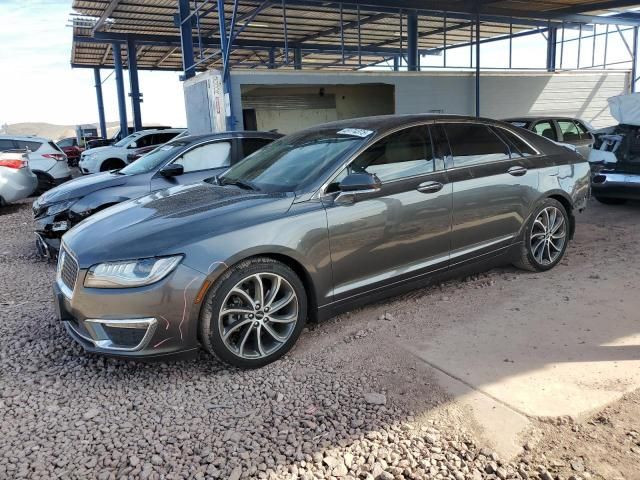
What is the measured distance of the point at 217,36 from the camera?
69.3 feet

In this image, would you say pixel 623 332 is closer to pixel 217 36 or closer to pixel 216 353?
pixel 216 353

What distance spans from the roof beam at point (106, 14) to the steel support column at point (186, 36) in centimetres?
222

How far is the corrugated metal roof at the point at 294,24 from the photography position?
52.5ft

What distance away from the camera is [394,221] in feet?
12.6

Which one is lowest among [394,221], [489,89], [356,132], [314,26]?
[394,221]

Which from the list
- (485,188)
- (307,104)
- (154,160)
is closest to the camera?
(485,188)

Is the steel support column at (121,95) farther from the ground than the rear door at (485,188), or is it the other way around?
the steel support column at (121,95)

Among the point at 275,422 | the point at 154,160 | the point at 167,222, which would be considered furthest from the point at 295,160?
the point at 154,160

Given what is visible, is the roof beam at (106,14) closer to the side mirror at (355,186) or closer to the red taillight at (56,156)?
the red taillight at (56,156)

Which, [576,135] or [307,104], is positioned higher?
[307,104]

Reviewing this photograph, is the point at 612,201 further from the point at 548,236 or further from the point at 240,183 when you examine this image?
the point at 240,183

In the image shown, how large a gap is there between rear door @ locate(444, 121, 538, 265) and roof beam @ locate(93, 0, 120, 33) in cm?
1481

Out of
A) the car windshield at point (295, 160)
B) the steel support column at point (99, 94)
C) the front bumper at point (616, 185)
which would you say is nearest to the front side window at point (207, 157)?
the car windshield at point (295, 160)

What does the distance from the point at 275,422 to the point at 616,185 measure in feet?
21.3
